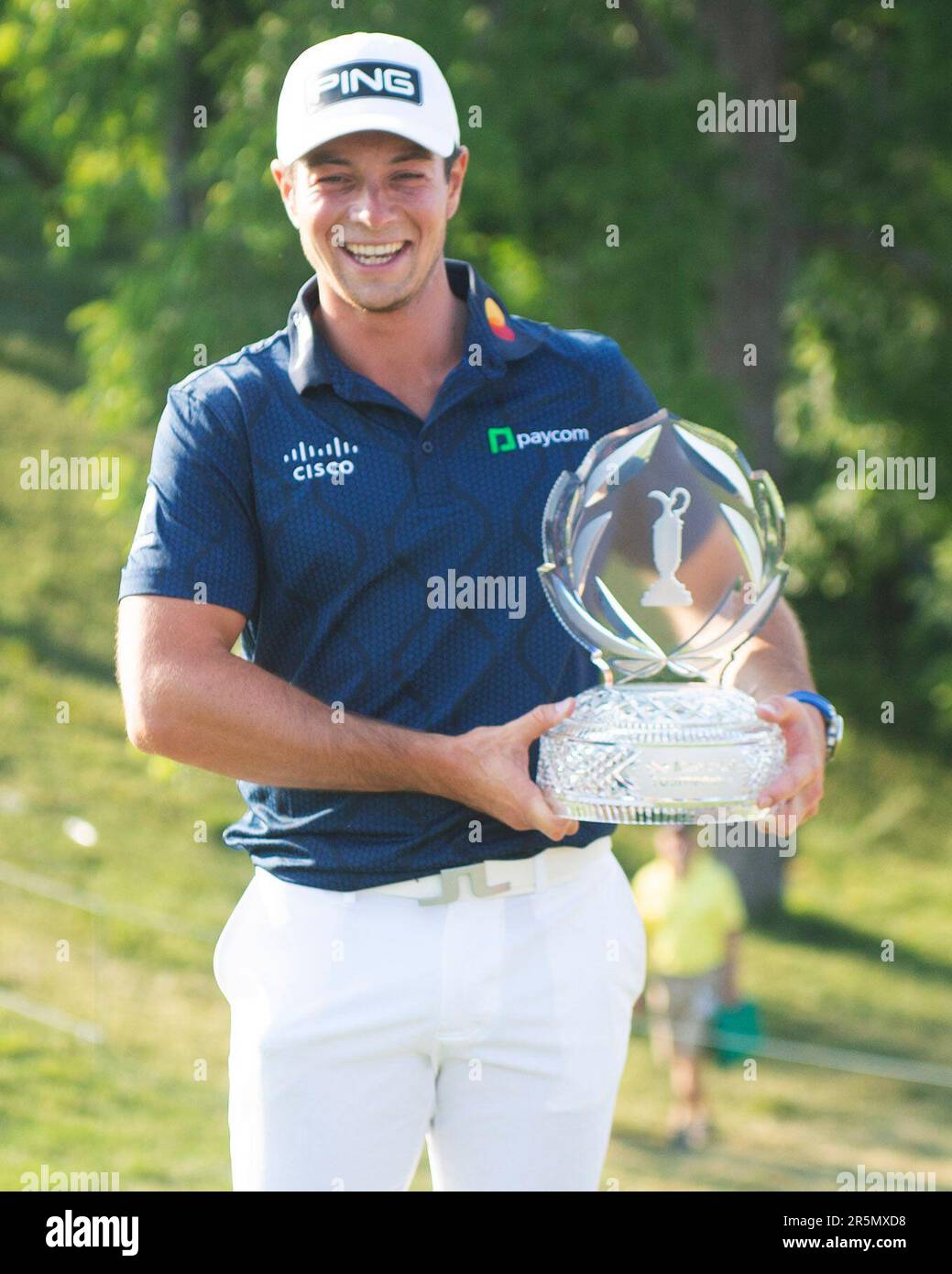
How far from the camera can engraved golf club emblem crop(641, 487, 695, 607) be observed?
95.2 inches

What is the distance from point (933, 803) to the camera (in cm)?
1386

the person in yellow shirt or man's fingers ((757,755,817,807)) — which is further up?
man's fingers ((757,755,817,807))

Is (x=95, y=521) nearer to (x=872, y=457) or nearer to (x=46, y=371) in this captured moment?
(x=46, y=371)

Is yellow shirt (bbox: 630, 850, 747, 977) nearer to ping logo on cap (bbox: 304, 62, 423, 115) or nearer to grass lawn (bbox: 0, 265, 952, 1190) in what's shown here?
grass lawn (bbox: 0, 265, 952, 1190)

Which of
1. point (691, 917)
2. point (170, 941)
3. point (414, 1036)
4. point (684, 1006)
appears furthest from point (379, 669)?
point (170, 941)

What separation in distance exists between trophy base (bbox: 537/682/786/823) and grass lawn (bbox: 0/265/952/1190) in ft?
10.4

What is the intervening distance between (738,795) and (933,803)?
12.2 meters

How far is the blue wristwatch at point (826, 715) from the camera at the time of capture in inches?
93.4

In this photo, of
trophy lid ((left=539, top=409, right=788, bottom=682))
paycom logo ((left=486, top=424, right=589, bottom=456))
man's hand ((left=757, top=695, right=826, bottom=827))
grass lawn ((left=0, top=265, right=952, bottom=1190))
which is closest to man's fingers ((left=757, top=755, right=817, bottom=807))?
man's hand ((left=757, top=695, right=826, bottom=827))

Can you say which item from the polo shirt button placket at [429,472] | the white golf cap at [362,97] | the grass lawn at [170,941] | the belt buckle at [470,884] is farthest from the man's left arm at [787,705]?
the grass lawn at [170,941]

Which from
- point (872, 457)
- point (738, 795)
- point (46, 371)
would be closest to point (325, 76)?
point (738, 795)

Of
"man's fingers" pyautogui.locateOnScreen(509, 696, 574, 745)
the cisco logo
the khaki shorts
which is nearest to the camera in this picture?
"man's fingers" pyautogui.locateOnScreen(509, 696, 574, 745)

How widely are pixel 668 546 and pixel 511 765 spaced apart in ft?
1.50

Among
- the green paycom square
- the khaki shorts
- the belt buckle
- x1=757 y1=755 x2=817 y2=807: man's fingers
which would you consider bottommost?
the khaki shorts
